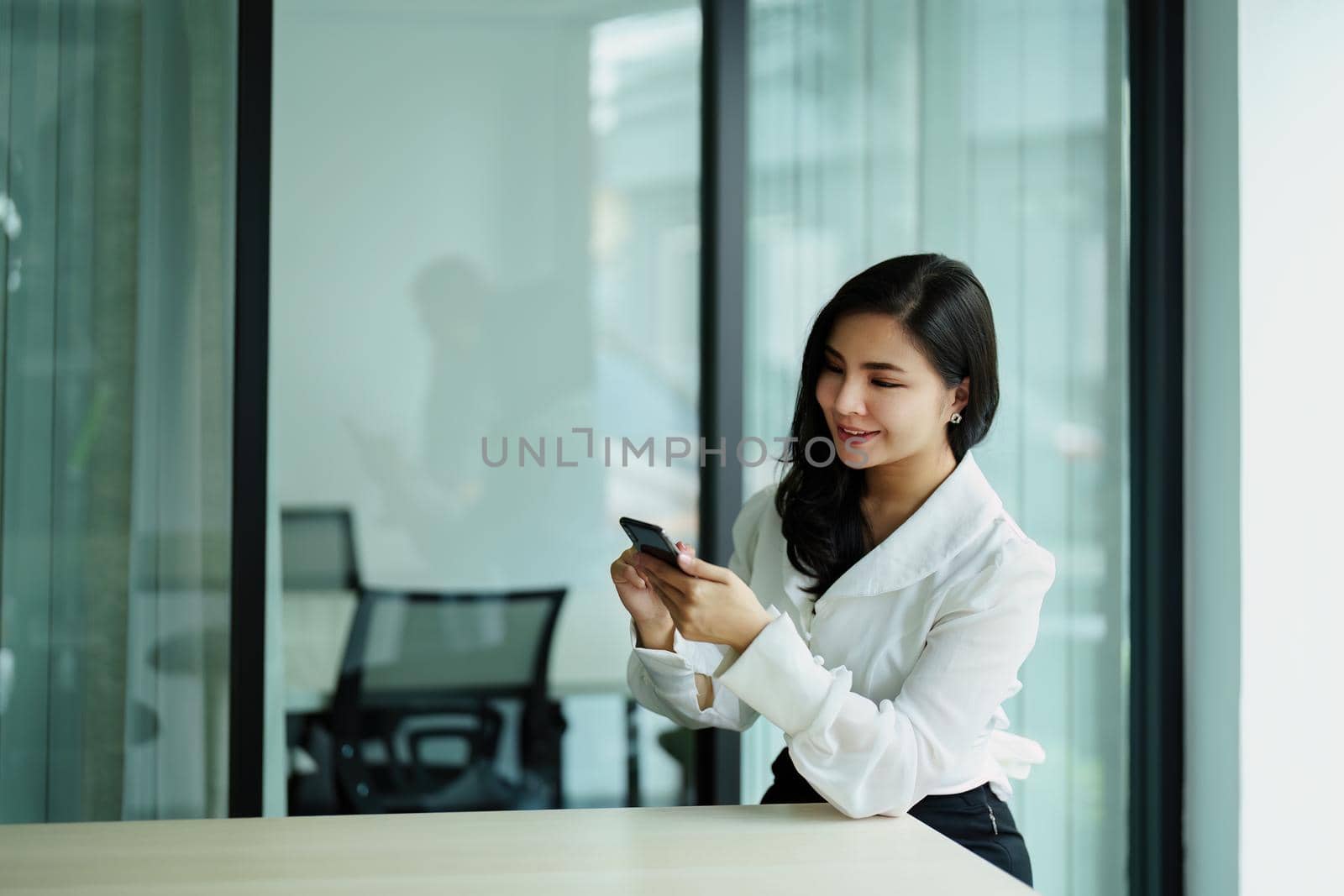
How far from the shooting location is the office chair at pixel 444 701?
7.92 feet

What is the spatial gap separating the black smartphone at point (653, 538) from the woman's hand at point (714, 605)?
0.04 ft

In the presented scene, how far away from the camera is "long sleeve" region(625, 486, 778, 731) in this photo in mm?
1678

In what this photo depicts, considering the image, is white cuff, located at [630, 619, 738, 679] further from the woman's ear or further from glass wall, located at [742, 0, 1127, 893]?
glass wall, located at [742, 0, 1127, 893]

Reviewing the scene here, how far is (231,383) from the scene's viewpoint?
7.60ft

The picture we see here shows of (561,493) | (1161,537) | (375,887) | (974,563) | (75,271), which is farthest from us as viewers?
(1161,537)

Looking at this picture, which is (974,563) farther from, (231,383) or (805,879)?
(231,383)

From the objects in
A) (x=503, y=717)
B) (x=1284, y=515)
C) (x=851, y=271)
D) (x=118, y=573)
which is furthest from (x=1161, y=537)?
(x=118, y=573)

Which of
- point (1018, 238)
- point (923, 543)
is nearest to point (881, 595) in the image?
point (923, 543)

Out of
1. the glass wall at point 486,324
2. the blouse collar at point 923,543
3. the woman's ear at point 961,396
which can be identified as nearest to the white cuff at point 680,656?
the blouse collar at point 923,543

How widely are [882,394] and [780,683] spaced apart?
1.44 ft

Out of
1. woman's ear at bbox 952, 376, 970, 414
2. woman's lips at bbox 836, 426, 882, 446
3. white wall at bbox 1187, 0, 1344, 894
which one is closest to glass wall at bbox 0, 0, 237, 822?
woman's lips at bbox 836, 426, 882, 446

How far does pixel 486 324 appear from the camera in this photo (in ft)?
7.96

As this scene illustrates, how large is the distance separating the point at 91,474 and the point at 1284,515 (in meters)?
2.44

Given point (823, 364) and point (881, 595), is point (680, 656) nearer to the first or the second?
point (881, 595)
